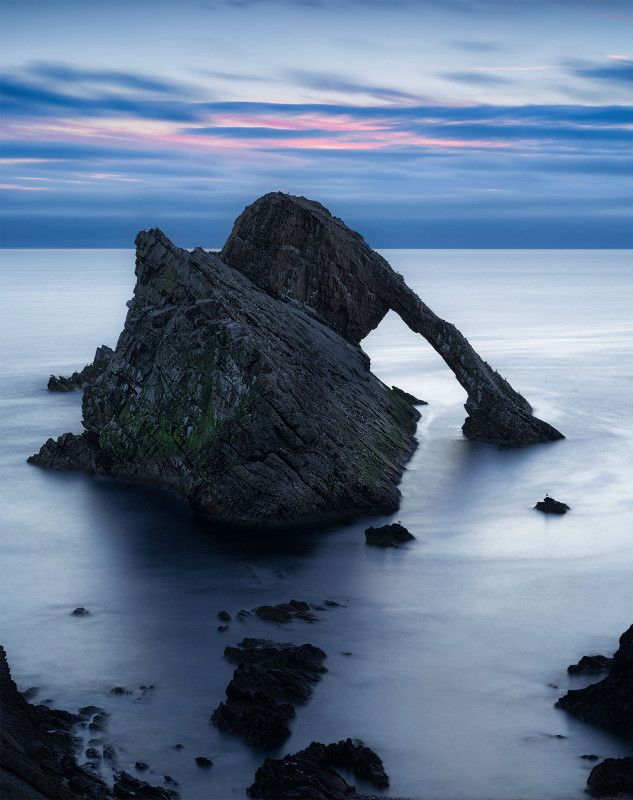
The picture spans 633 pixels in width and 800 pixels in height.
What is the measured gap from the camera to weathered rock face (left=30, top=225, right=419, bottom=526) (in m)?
37.0

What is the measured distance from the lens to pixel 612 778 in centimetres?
1959

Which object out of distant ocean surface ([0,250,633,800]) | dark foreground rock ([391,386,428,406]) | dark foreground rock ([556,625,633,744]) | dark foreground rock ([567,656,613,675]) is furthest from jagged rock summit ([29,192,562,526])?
dark foreground rock ([556,625,633,744])

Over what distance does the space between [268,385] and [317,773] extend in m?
19.2

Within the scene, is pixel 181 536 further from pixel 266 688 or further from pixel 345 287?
pixel 345 287

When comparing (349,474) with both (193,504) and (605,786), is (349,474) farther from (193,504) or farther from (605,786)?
(605,786)

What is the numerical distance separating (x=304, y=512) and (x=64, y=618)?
10.6 meters

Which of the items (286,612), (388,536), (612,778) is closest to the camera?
(612,778)

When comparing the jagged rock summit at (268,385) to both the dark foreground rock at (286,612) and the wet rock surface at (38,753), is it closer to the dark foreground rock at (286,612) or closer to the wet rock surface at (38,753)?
the dark foreground rock at (286,612)

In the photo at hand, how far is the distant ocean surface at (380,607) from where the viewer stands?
845 inches

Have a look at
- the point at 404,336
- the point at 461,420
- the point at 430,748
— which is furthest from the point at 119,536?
the point at 404,336

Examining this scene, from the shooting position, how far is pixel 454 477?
146 feet

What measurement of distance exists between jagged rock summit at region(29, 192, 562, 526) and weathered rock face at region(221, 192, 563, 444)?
8cm

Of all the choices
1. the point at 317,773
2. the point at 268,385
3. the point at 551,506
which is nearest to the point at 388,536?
the point at 268,385

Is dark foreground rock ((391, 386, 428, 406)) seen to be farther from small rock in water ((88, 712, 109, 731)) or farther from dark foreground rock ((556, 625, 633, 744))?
small rock in water ((88, 712, 109, 731))
